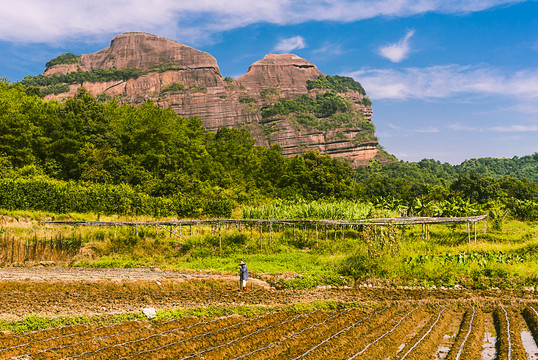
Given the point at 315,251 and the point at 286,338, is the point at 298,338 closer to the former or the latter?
the point at 286,338

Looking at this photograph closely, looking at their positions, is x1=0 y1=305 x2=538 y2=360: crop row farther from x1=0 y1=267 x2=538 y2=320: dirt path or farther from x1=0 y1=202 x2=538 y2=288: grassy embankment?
x1=0 y1=202 x2=538 y2=288: grassy embankment

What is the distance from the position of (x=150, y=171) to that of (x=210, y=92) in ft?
360

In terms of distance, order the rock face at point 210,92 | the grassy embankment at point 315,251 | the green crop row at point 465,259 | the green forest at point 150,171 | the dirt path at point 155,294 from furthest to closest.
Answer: the rock face at point 210,92 < the green forest at point 150,171 < the green crop row at point 465,259 < the grassy embankment at point 315,251 < the dirt path at point 155,294

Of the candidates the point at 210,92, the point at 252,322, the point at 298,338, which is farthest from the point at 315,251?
the point at 210,92

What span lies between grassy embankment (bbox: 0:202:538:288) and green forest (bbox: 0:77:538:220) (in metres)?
2.36

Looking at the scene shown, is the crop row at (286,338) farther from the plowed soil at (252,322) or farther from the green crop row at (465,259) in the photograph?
the green crop row at (465,259)

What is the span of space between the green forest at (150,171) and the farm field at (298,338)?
66.4ft

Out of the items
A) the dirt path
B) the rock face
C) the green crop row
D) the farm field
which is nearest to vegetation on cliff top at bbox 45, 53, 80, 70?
→ the rock face

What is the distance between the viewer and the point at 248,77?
7239 inches

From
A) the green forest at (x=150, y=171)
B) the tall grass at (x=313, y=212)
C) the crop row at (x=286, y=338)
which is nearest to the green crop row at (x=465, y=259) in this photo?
the crop row at (x=286, y=338)

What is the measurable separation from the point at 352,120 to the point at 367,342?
6304 inches

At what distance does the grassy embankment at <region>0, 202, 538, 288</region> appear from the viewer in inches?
744

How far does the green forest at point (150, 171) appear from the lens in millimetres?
35531

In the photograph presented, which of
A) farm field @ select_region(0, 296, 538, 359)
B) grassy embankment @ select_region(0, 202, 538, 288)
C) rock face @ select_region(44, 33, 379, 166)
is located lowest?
farm field @ select_region(0, 296, 538, 359)
